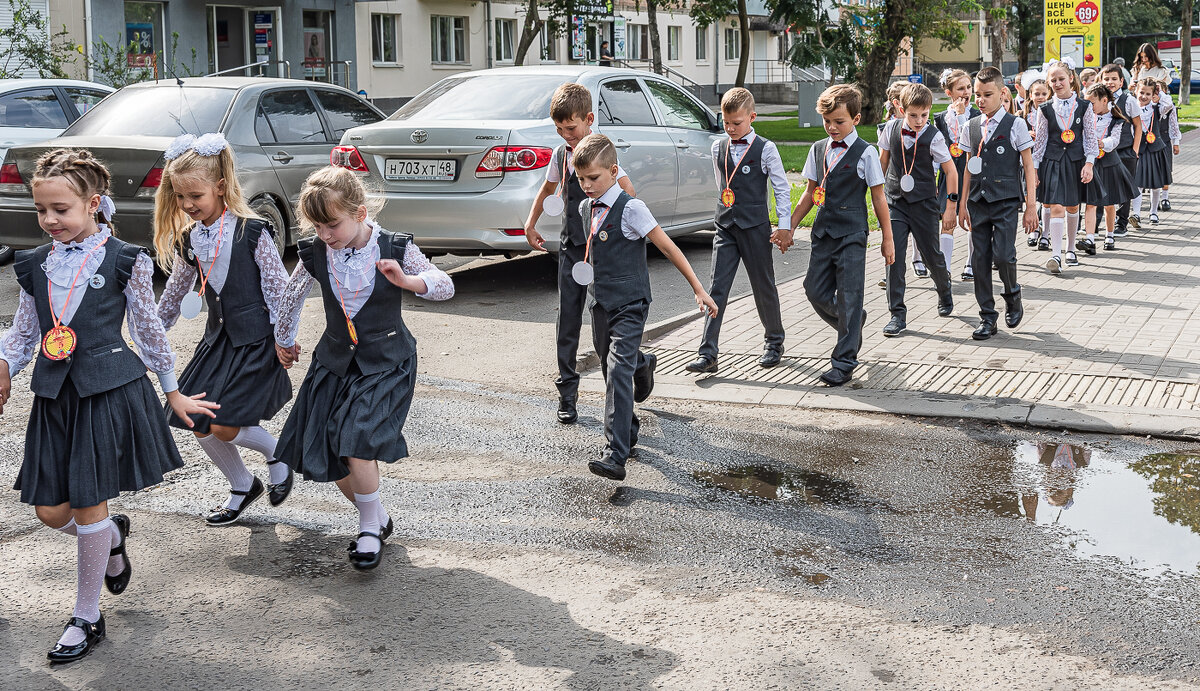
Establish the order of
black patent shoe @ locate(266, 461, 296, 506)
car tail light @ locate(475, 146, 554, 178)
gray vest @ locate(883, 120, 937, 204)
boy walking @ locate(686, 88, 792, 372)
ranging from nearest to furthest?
black patent shoe @ locate(266, 461, 296, 506) → boy walking @ locate(686, 88, 792, 372) → gray vest @ locate(883, 120, 937, 204) → car tail light @ locate(475, 146, 554, 178)

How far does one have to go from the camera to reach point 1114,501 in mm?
5148

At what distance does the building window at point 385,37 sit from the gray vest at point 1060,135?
88.5ft

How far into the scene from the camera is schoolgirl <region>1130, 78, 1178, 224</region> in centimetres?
1345

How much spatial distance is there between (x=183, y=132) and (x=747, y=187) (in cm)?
522

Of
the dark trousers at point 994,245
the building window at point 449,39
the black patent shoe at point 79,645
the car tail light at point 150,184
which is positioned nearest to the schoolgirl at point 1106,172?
the dark trousers at point 994,245

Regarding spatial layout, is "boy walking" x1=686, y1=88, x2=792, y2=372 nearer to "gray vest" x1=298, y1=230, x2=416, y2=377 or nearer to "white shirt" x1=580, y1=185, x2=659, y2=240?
"white shirt" x1=580, y1=185, x2=659, y2=240

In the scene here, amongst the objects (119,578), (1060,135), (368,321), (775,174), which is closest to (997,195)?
(775,174)

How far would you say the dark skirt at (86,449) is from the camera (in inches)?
153

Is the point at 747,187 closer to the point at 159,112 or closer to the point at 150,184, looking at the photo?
the point at 150,184

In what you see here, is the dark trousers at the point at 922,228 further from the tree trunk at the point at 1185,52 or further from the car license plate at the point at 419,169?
the tree trunk at the point at 1185,52

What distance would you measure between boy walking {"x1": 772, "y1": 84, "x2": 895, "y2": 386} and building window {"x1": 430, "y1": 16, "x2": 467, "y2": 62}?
32.1 meters

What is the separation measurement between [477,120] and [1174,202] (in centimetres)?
1088

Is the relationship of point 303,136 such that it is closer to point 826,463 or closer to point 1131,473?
point 826,463

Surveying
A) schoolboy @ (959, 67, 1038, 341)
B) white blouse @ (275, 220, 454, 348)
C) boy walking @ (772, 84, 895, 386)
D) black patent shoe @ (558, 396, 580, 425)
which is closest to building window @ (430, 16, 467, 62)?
schoolboy @ (959, 67, 1038, 341)
